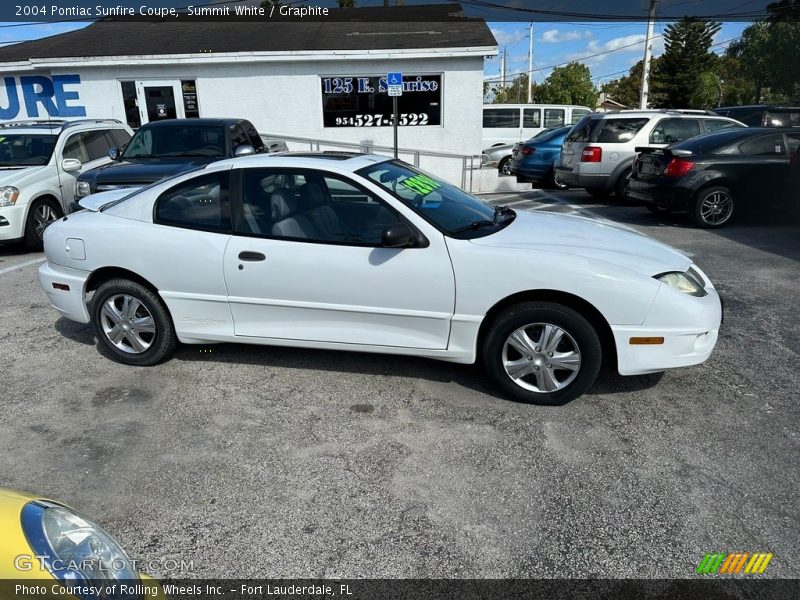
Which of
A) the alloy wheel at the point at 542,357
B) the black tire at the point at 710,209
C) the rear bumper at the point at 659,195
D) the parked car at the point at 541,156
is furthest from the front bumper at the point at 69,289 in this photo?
the parked car at the point at 541,156

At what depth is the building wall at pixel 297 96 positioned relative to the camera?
14727mm

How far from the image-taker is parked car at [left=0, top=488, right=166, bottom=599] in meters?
1.50

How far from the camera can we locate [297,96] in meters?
15.1

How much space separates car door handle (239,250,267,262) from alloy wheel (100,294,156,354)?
3.10 feet

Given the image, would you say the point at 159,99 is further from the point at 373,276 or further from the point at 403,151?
the point at 373,276

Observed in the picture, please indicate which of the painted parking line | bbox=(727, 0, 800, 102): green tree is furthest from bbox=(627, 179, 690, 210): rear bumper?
bbox=(727, 0, 800, 102): green tree

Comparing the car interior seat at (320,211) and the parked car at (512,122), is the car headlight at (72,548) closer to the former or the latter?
the car interior seat at (320,211)

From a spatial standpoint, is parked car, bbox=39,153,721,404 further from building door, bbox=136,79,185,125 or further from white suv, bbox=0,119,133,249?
building door, bbox=136,79,185,125

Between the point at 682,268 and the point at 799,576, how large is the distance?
1.95m

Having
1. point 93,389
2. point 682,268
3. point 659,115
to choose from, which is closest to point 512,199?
point 659,115

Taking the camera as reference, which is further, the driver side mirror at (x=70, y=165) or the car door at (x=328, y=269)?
the driver side mirror at (x=70, y=165)

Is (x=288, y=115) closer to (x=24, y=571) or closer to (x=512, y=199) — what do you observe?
(x=512, y=199)

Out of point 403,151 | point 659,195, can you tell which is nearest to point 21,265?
point 659,195

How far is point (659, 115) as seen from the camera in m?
11.7
